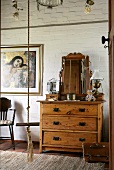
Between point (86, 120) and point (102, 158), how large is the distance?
649mm

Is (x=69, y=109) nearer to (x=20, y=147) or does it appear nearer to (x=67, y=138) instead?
(x=67, y=138)

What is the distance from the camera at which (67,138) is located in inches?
156

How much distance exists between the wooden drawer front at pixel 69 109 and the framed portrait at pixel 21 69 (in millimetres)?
802

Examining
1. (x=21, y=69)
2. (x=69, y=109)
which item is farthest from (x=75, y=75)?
(x=21, y=69)

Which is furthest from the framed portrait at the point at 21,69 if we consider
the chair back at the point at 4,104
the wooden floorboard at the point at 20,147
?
the wooden floorboard at the point at 20,147

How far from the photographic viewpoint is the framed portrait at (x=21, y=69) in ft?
15.8

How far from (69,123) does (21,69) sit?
1.63 m

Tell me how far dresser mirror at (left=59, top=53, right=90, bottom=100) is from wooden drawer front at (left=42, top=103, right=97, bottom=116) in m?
0.52

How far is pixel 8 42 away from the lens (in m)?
5.03

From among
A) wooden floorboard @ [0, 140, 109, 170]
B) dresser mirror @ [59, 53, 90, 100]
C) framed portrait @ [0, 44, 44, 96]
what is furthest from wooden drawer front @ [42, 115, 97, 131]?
framed portrait @ [0, 44, 44, 96]

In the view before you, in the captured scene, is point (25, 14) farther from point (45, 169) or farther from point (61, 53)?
point (45, 169)

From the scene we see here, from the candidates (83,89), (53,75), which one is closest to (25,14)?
(53,75)

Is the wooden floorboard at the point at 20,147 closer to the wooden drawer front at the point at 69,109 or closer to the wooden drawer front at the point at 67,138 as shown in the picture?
the wooden drawer front at the point at 67,138

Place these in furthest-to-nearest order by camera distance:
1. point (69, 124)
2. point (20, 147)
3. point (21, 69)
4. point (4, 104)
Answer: point (21, 69) → point (4, 104) → point (20, 147) → point (69, 124)
